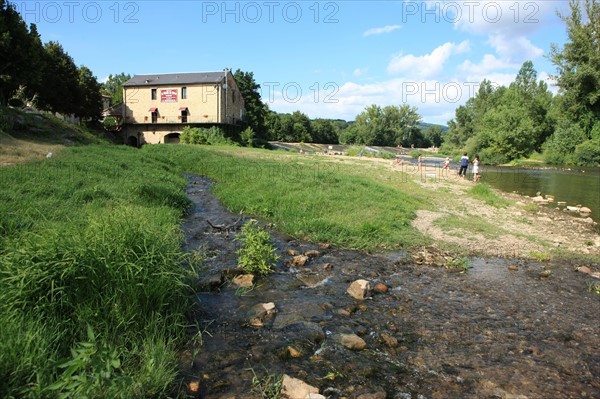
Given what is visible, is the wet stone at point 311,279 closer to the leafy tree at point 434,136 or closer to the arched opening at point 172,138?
the arched opening at point 172,138

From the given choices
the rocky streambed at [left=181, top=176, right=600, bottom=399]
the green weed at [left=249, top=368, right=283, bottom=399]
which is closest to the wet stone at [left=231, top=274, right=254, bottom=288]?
the rocky streambed at [left=181, top=176, right=600, bottom=399]

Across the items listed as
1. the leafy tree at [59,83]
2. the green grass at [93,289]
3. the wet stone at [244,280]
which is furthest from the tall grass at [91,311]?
the leafy tree at [59,83]

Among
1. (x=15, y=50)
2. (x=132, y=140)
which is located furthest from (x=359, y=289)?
(x=132, y=140)

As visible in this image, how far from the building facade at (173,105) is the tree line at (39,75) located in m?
6.14

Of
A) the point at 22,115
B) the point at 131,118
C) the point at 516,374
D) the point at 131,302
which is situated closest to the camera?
the point at 516,374

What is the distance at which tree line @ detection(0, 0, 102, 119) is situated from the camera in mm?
25906

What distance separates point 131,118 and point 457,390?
2357 inches

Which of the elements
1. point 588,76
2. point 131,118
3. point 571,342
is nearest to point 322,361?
point 571,342

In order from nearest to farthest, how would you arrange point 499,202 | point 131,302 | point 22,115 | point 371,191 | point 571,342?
point 131,302
point 571,342
point 371,191
point 499,202
point 22,115

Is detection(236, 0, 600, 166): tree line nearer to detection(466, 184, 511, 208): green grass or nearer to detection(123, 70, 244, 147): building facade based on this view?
detection(123, 70, 244, 147): building facade

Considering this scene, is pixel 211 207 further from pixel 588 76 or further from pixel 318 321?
pixel 588 76

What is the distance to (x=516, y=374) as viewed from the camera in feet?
14.9

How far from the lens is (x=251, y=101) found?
6969 cm

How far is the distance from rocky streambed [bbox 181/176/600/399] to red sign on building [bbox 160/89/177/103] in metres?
51.3
